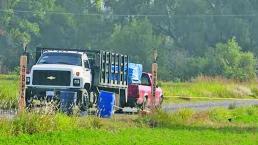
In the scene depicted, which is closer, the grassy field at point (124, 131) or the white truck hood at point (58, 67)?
the grassy field at point (124, 131)

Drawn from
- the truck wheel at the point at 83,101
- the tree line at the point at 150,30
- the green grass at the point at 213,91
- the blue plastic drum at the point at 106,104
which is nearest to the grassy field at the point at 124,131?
the blue plastic drum at the point at 106,104

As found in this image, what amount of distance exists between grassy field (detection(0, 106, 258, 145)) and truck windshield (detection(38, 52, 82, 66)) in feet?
15.5

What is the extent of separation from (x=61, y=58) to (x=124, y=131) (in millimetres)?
8493

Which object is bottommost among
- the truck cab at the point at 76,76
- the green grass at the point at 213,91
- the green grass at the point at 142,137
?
A: the green grass at the point at 142,137

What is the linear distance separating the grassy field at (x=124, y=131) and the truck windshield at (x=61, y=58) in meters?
4.73

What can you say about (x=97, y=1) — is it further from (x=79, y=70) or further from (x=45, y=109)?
(x=45, y=109)

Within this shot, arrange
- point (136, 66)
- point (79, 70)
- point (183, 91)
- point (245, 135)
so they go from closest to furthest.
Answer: point (245, 135), point (79, 70), point (136, 66), point (183, 91)

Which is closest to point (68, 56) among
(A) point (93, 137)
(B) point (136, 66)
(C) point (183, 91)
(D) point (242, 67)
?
(B) point (136, 66)

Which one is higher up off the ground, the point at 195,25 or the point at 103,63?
the point at 195,25

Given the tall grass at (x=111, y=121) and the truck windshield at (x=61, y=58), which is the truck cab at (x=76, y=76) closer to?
the truck windshield at (x=61, y=58)

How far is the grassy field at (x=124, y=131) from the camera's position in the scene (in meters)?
16.8

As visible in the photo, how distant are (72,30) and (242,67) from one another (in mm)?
27179

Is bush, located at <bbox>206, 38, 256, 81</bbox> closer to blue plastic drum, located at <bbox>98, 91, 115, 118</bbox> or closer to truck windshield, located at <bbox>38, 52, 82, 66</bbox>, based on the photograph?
truck windshield, located at <bbox>38, 52, 82, 66</bbox>

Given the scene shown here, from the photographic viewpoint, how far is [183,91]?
2147 inches
